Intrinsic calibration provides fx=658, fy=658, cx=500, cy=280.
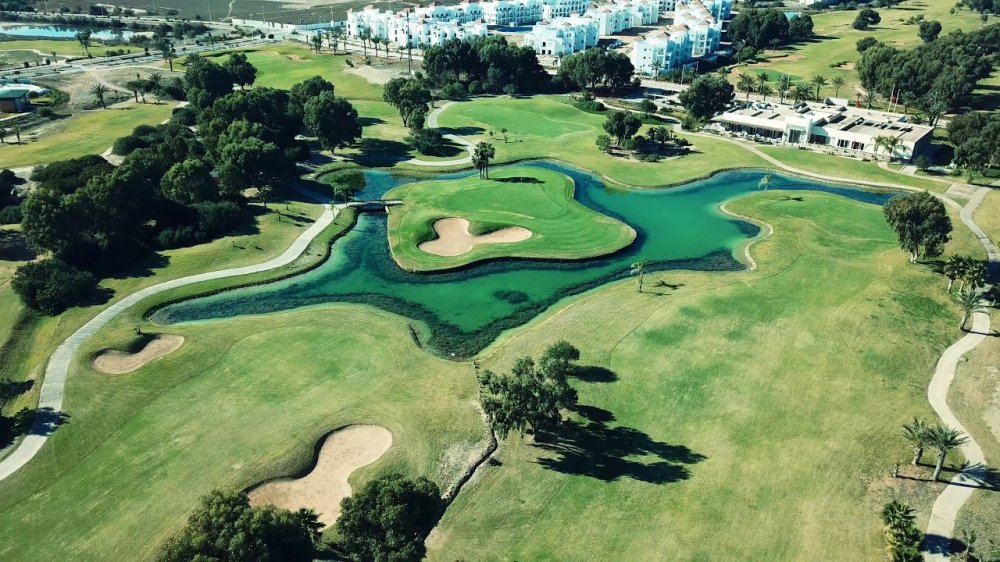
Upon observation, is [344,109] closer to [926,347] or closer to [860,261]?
[860,261]

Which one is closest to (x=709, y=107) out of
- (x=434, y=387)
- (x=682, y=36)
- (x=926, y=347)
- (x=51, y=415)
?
(x=682, y=36)

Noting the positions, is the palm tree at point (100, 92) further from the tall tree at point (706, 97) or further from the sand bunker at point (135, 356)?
the tall tree at point (706, 97)

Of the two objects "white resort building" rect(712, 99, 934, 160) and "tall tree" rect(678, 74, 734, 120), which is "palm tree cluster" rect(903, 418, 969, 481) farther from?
"tall tree" rect(678, 74, 734, 120)

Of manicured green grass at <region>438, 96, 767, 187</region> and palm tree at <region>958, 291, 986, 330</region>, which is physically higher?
manicured green grass at <region>438, 96, 767, 187</region>

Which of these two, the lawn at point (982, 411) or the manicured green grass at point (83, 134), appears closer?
the lawn at point (982, 411)

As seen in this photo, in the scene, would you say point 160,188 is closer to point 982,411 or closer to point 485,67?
point 485,67

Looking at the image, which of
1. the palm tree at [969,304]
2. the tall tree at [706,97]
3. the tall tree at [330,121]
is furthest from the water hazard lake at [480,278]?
the tall tree at [706,97]

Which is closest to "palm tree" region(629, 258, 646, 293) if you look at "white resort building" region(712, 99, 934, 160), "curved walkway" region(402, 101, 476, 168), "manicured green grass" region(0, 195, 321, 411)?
"manicured green grass" region(0, 195, 321, 411)
